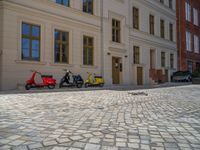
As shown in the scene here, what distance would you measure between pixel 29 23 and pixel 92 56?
608 centimetres

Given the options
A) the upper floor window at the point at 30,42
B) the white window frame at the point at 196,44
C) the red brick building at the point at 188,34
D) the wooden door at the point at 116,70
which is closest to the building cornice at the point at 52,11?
the upper floor window at the point at 30,42

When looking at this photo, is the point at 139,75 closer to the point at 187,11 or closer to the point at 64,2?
the point at 64,2

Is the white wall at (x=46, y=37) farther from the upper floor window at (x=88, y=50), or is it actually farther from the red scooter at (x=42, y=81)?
the red scooter at (x=42, y=81)

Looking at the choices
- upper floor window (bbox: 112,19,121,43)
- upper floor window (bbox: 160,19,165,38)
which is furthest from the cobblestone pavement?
upper floor window (bbox: 160,19,165,38)

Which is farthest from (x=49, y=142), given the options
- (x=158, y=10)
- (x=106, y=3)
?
(x=158, y=10)

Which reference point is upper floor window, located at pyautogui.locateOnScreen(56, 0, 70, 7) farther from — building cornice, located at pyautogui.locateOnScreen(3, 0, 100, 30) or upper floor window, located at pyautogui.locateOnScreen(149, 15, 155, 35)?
upper floor window, located at pyautogui.locateOnScreen(149, 15, 155, 35)

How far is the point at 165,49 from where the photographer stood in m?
31.3

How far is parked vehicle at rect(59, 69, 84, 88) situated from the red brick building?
21.6 meters

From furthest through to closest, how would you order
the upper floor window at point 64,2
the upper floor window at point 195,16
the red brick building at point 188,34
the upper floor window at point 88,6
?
1. the upper floor window at point 195,16
2. the red brick building at point 188,34
3. the upper floor window at point 88,6
4. the upper floor window at point 64,2

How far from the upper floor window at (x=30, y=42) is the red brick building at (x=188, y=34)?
24.3m

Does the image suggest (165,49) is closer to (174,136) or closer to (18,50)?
(18,50)

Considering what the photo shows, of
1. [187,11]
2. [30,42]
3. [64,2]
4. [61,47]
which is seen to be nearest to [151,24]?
[187,11]

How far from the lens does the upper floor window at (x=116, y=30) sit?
74.3 ft

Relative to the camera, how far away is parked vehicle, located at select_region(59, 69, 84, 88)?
52.7 ft
